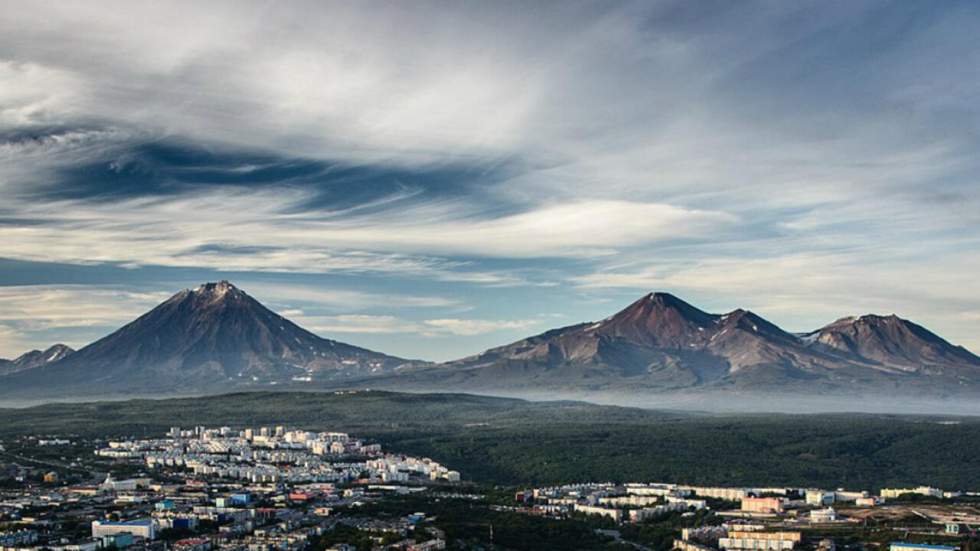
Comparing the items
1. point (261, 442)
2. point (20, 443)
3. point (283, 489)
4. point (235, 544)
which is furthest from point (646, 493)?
point (20, 443)

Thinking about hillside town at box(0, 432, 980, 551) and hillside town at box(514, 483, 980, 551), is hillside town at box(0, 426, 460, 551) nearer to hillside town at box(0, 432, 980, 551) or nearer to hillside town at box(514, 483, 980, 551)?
hillside town at box(0, 432, 980, 551)

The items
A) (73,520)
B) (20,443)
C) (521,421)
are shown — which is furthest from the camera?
(521,421)

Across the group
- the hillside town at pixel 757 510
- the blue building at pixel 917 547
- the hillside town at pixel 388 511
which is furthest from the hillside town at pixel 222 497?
the blue building at pixel 917 547

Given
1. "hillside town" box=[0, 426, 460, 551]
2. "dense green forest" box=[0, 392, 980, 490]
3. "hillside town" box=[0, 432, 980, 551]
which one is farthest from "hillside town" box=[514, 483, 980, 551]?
"dense green forest" box=[0, 392, 980, 490]

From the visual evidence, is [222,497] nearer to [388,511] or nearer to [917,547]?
[388,511]

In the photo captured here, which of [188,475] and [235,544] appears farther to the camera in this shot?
[188,475]

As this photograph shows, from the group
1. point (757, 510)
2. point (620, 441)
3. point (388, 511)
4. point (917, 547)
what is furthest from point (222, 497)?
point (620, 441)

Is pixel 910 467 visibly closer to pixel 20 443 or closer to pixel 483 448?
pixel 483 448

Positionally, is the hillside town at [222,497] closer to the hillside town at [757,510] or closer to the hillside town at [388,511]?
the hillside town at [388,511]
